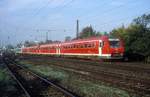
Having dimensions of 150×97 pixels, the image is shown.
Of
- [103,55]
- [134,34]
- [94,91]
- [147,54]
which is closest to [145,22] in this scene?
[134,34]

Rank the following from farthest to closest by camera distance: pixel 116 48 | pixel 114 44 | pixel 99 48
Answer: pixel 99 48 < pixel 114 44 < pixel 116 48

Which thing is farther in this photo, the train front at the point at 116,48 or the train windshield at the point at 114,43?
the train windshield at the point at 114,43

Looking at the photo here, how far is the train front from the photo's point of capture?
34.5 metres

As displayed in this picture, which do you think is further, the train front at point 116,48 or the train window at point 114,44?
the train window at point 114,44

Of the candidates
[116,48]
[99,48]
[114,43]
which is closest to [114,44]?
[114,43]

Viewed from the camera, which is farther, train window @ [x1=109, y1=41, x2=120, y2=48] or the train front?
train window @ [x1=109, y1=41, x2=120, y2=48]

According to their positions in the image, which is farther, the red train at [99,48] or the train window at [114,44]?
the train window at [114,44]

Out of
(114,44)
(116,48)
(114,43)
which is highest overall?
(114,43)

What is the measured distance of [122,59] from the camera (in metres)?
37.7

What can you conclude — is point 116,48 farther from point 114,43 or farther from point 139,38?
point 139,38

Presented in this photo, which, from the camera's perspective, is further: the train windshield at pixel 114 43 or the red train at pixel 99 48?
the train windshield at pixel 114 43

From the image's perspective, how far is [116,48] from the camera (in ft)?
115

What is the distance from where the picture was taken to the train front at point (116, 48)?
34.5m

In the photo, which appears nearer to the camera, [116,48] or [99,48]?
[116,48]
